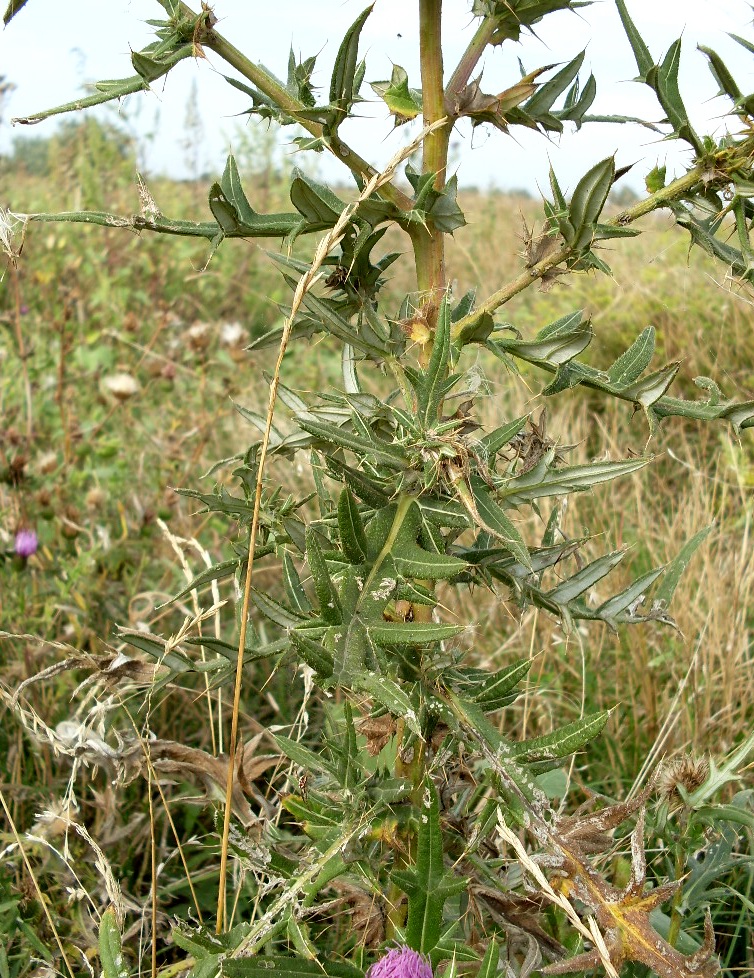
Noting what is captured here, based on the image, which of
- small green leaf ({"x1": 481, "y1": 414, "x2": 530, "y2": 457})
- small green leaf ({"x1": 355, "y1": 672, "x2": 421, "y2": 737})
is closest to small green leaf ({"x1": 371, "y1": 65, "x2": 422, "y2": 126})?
small green leaf ({"x1": 481, "y1": 414, "x2": 530, "y2": 457})

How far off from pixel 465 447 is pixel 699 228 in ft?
1.07

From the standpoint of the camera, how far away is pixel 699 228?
85cm

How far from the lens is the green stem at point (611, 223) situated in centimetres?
84

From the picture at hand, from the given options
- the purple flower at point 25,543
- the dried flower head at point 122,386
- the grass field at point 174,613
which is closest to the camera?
the grass field at point 174,613

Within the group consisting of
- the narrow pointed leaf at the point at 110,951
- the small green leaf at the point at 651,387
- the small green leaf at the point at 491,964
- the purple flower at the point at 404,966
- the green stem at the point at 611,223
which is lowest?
the narrow pointed leaf at the point at 110,951

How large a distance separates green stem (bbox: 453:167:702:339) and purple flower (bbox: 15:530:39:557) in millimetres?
1193

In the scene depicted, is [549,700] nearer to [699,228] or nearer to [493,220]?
[699,228]

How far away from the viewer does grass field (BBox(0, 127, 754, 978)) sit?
1.29 meters

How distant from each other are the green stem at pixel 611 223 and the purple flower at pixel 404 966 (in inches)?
22.9

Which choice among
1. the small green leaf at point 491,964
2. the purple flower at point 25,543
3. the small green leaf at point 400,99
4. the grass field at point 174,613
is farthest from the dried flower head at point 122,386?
the small green leaf at point 491,964

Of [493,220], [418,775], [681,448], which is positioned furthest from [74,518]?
[493,220]

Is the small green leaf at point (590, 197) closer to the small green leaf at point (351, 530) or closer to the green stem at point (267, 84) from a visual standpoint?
the green stem at point (267, 84)

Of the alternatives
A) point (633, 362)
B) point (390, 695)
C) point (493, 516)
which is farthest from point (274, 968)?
point (633, 362)

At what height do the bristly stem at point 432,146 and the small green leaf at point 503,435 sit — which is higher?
the bristly stem at point 432,146
